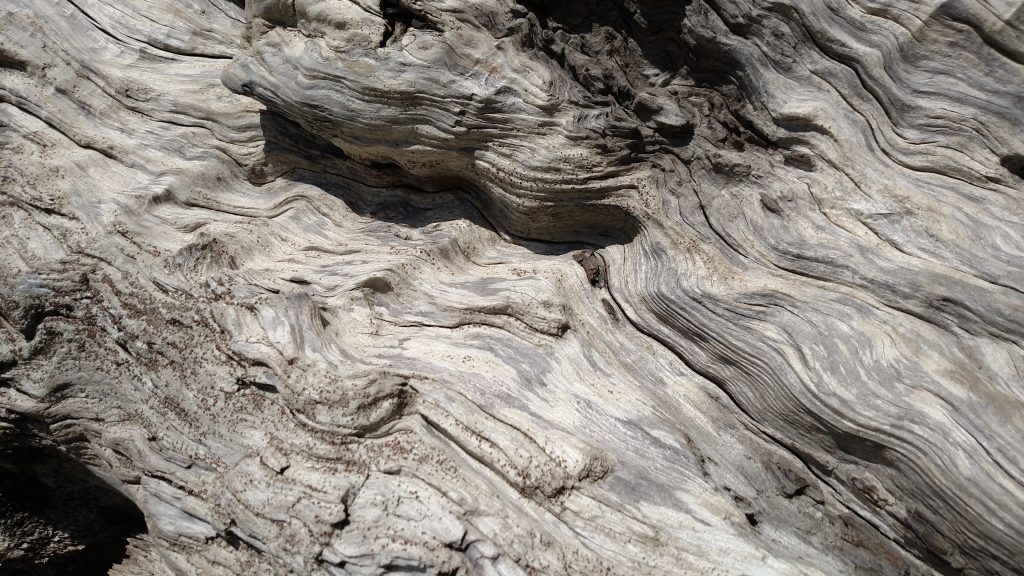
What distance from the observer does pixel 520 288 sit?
12.3ft

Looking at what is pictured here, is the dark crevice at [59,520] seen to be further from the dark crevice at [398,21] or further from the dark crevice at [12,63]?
the dark crevice at [398,21]

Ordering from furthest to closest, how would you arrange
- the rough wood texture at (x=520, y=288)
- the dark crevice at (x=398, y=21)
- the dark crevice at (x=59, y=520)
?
the dark crevice at (x=59, y=520), the dark crevice at (x=398, y=21), the rough wood texture at (x=520, y=288)

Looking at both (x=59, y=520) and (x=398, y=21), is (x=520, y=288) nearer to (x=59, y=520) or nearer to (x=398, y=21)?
(x=398, y=21)

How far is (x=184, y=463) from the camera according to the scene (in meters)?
3.56

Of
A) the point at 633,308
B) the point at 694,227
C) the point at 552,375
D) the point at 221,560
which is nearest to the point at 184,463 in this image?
the point at 221,560

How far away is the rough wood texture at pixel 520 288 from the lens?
120 inches

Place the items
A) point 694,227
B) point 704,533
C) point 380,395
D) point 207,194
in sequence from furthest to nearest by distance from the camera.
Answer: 1. point 207,194
2. point 694,227
3. point 380,395
4. point 704,533

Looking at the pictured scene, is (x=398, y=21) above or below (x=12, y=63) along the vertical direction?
above

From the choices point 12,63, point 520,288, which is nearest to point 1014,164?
point 520,288

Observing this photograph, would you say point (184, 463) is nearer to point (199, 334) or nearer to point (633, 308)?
point (199, 334)

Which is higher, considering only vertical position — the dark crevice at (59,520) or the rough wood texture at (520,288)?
the rough wood texture at (520,288)

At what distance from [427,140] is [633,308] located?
1.50m

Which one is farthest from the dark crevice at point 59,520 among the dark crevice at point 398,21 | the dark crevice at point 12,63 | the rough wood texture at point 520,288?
the dark crevice at point 398,21

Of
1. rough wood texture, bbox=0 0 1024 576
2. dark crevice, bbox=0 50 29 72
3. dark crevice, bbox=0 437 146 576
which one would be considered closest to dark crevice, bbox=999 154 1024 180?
rough wood texture, bbox=0 0 1024 576
